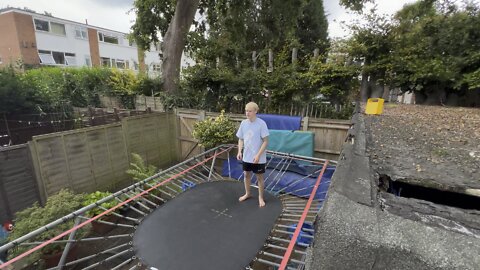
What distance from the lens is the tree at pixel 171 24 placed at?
23.7ft

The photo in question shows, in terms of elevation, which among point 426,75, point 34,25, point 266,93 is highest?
point 34,25

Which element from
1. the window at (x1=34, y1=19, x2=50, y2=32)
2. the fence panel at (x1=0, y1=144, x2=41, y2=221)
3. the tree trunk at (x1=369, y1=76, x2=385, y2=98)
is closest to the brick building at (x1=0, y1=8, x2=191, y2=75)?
the window at (x1=34, y1=19, x2=50, y2=32)

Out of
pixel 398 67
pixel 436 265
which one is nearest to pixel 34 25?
pixel 398 67

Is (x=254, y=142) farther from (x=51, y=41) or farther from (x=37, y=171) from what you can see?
(x=51, y=41)

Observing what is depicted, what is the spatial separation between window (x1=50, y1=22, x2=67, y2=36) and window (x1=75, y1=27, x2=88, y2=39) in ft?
2.71

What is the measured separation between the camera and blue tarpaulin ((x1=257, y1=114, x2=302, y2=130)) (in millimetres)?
4879

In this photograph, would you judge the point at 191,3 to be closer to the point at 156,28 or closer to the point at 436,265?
the point at 156,28

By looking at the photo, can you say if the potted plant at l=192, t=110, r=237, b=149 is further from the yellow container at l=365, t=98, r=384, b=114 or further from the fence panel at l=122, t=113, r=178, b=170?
the yellow container at l=365, t=98, r=384, b=114

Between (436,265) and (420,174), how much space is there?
0.87 meters

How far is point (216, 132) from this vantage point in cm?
522

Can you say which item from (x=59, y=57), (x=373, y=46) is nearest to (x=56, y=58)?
(x=59, y=57)

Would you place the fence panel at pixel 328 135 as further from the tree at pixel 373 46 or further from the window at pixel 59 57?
the window at pixel 59 57

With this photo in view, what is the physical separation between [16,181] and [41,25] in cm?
1677

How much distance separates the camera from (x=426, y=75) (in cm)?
438
